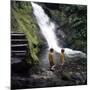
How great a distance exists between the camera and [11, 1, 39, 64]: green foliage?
2248mm

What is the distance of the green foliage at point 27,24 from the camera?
2248mm

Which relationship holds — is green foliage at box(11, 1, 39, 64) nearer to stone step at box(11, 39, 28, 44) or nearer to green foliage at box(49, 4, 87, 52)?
stone step at box(11, 39, 28, 44)

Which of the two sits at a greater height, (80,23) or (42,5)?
(42,5)

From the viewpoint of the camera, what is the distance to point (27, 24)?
2.30 meters

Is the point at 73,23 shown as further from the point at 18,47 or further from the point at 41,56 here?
the point at 18,47

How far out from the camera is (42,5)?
2.36 m

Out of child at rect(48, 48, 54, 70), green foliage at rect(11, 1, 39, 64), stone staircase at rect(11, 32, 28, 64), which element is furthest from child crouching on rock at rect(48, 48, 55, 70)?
stone staircase at rect(11, 32, 28, 64)

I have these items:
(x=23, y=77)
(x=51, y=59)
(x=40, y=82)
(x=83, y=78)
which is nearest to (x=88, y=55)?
(x=83, y=78)

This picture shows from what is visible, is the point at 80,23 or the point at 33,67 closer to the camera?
the point at 33,67

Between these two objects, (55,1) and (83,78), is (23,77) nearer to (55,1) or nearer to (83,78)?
(83,78)

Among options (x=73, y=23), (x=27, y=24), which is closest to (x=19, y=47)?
(x=27, y=24)

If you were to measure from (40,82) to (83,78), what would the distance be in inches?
21.1

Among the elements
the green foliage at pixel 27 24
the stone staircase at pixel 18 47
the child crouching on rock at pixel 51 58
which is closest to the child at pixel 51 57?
the child crouching on rock at pixel 51 58

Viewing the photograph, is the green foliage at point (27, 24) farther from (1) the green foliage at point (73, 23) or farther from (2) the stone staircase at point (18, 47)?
(1) the green foliage at point (73, 23)
